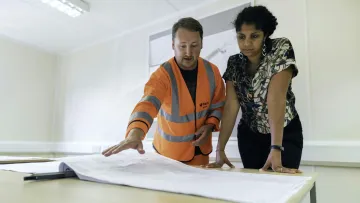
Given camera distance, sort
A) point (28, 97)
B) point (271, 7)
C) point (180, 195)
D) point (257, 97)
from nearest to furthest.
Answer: point (180, 195) → point (257, 97) → point (271, 7) → point (28, 97)

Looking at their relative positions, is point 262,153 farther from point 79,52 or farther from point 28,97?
point 28,97

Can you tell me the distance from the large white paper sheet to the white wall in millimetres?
2881

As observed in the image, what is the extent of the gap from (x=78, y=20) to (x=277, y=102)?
236cm

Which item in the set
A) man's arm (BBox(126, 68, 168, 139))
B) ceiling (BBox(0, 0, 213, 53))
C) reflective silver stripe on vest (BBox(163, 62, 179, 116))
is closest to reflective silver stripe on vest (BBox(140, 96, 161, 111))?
man's arm (BBox(126, 68, 168, 139))

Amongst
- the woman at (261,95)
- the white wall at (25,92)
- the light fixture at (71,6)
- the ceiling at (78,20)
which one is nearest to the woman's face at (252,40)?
the woman at (261,95)

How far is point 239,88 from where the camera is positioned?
1222mm

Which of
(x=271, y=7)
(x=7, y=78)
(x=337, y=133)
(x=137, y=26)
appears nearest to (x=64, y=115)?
(x=7, y=78)

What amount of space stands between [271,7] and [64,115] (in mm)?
2812

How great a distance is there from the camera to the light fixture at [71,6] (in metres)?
2.32

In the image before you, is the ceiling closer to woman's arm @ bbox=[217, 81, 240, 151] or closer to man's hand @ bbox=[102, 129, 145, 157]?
woman's arm @ bbox=[217, 81, 240, 151]

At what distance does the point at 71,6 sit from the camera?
2406 millimetres

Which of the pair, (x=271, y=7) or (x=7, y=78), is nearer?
(x=271, y=7)

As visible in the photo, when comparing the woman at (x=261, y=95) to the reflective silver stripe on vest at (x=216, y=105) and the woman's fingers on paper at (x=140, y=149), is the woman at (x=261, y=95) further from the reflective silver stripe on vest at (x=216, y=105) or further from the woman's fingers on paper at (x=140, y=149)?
the woman's fingers on paper at (x=140, y=149)

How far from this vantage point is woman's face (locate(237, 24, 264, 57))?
1148mm
